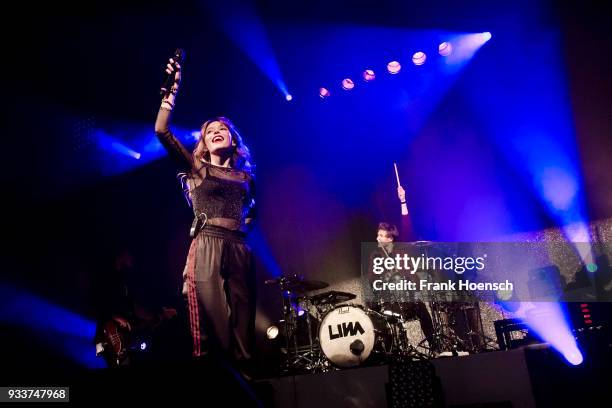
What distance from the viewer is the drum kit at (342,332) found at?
5035 millimetres

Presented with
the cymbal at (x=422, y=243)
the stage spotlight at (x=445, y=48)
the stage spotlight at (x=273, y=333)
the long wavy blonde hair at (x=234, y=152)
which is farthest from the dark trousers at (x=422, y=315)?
the stage spotlight at (x=445, y=48)

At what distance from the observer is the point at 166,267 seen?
24.6ft

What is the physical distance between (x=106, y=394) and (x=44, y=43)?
598cm

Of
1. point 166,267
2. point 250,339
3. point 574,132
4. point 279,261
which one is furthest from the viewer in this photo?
point 279,261

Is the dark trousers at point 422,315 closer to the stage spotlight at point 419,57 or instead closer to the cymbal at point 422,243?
the cymbal at point 422,243

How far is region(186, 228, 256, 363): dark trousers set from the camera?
3.29 metres

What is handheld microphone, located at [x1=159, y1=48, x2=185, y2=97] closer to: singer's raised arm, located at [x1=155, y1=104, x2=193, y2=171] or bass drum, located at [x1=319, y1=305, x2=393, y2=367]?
singer's raised arm, located at [x1=155, y1=104, x2=193, y2=171]

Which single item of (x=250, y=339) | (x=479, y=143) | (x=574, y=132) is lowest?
(x=250, y=339)

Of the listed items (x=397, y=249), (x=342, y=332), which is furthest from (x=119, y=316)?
(x=397, y=249)

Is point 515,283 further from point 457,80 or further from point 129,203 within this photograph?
point 129,203

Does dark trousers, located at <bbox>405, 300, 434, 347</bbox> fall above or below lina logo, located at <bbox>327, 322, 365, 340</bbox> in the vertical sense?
above

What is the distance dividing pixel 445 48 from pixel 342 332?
484cm

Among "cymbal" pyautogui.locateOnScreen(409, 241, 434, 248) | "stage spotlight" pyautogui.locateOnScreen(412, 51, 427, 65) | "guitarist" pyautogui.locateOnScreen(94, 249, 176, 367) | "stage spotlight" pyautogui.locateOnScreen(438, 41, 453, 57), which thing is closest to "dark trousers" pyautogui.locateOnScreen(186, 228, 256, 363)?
"guitarist" pyautogui.locateOnScreen(94, 249, 176, 367)

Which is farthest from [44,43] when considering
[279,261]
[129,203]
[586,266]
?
[586,266]
